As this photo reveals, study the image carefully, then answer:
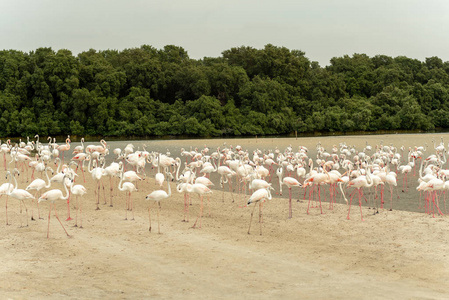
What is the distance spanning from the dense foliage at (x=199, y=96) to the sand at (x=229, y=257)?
46.2 metres

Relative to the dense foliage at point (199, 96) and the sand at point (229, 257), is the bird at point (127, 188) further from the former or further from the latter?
the dense foliage at point (199, 96)

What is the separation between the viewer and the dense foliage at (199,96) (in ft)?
192

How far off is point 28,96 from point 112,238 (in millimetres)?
54442

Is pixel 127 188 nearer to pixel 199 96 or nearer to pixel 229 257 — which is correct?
pixel 229 257

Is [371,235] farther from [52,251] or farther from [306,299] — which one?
→ [52,251]

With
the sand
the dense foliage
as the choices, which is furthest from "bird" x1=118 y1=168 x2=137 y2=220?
the dense foliage

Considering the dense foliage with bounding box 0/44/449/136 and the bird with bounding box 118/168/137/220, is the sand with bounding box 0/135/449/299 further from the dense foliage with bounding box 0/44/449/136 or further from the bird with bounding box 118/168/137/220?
the dense foliage with bounding box 0/44/449/136

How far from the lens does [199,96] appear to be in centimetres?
6431

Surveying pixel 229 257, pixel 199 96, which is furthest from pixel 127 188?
pixel 199 96

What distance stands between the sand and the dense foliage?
1821 inches

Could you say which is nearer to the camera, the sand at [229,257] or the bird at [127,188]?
the sand at [229,257]

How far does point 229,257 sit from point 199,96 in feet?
183

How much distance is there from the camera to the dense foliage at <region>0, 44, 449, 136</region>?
192 ft

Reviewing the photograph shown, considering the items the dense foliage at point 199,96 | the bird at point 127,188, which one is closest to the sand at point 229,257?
the bird at point 127,188
